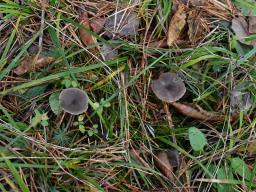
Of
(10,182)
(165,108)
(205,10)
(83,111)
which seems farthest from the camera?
(205,10)

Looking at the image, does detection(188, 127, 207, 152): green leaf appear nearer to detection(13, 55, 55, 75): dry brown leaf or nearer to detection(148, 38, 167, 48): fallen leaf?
detection(148, 38, 167, 48): fallen leaf

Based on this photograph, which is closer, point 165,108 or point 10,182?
point 10,182

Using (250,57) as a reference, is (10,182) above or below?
below

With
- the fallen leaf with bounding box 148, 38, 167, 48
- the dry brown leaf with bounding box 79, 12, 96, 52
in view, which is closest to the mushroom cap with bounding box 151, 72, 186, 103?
the fallen leaf with bounding box 148, 38, 167, 48

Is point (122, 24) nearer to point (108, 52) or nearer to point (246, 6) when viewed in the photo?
point (108, 52)

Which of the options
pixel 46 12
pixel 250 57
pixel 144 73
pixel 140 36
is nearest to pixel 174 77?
pixel 144 73

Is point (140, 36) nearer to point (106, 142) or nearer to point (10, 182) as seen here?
point (106, 142)

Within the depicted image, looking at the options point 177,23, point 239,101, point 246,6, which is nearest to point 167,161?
point 239,101
